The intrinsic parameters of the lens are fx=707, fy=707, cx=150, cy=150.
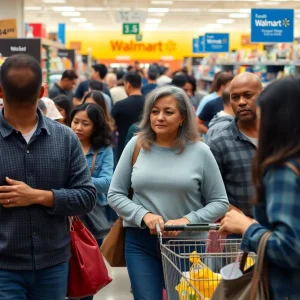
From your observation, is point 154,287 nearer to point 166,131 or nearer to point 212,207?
point 212,207

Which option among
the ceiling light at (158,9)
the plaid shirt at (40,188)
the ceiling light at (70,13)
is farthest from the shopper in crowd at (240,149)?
the ceiling light at (70,13)

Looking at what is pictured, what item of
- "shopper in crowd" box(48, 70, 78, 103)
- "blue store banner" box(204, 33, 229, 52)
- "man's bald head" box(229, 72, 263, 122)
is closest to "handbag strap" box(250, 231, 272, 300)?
"man's bald head" box(229, 72, 263, 122)

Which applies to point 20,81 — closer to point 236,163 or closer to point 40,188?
point 40,188

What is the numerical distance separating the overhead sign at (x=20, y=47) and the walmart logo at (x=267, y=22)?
6.66m

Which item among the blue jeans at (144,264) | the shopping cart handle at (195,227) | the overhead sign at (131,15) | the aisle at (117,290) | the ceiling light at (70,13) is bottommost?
the aisle at (117,290)

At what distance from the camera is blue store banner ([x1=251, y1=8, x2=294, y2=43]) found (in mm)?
13328

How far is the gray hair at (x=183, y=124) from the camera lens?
3.51 meters

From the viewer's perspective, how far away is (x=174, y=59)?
3994cm

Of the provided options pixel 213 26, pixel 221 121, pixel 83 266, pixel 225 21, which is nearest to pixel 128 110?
pixel 221 121

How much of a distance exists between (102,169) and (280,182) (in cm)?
247

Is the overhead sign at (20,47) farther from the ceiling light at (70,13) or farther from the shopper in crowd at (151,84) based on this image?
the ceiling light at (70,13)

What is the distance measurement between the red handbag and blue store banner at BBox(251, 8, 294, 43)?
10.7 metres

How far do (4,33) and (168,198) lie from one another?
6116mm

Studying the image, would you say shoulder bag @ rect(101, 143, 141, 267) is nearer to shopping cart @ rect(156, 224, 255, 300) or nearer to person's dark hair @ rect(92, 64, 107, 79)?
shopping cart @ rect(156, 224, 255, 300)
